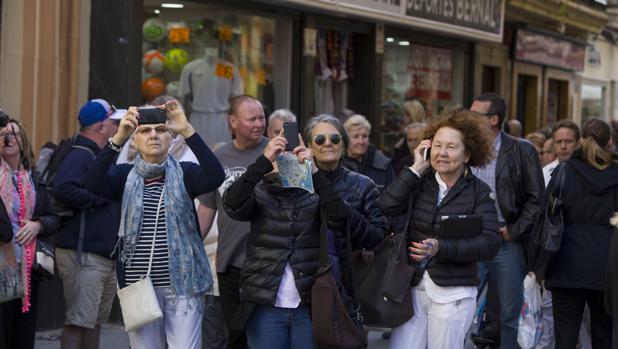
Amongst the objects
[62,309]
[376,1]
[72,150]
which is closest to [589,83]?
[376,1]

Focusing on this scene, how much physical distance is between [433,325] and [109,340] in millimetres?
4620

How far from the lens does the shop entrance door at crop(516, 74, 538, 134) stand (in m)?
24.7

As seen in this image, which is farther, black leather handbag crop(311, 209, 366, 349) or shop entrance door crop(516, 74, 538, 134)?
shop entrance door crop(516, 74, 538, 134)

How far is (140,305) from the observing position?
680 centimetres

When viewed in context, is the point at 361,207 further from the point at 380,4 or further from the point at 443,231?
the point at 380,4

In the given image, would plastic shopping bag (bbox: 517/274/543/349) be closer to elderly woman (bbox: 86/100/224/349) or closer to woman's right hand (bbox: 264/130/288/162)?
elderly woman (bbox: 86/100/224/349)

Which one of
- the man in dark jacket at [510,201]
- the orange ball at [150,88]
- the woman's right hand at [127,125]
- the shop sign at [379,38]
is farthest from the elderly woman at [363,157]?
the shop sign at [379,38]

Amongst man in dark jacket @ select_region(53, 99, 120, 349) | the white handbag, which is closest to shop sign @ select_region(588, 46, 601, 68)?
man in dark jacket @ select_region(53, 99, 120, 349)

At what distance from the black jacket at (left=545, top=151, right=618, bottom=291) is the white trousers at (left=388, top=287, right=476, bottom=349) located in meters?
2.04

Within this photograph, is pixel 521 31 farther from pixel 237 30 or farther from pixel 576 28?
pixel 237 30

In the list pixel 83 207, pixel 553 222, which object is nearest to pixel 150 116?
pixel 83 207

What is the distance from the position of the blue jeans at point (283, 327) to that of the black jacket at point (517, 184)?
10.3 feet

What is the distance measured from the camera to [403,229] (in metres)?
7.27

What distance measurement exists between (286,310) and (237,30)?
775cm
